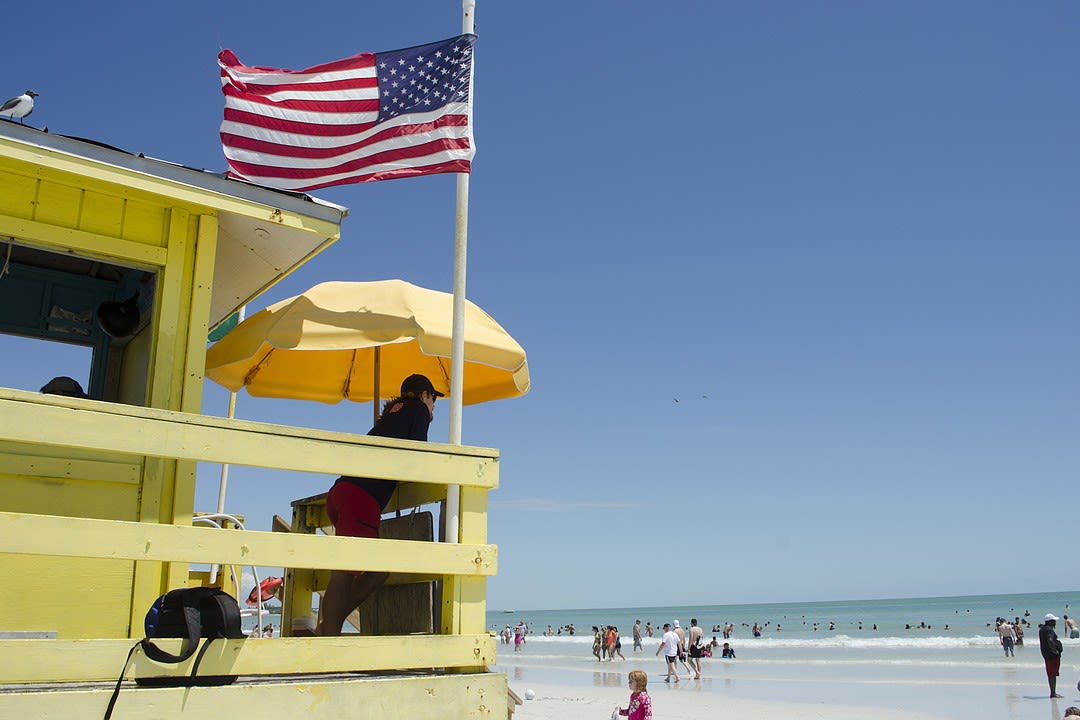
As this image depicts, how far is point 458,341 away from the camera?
514cm

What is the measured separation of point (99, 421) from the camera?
3736mm

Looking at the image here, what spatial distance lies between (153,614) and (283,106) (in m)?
3.57

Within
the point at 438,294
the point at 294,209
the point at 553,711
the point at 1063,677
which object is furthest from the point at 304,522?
the point at 1063,677

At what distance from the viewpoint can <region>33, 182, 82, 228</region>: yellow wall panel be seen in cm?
502

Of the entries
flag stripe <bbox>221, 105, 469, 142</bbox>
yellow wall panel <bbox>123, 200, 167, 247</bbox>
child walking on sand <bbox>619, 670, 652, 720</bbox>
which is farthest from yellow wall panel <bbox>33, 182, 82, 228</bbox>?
child walking on sand <bbox>619, 670, 652, 720</bbox>

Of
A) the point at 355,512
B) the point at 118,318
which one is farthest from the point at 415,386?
the point at 118,318

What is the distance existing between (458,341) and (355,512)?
112 centimetres

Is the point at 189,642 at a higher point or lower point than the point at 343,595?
lower

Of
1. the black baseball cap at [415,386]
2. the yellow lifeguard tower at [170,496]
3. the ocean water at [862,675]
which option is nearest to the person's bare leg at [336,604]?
the yellow lifeguard tower at [170,496]

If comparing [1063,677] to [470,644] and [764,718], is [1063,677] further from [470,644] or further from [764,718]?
[470,644]

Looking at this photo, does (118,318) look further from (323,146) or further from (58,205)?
(323,146)

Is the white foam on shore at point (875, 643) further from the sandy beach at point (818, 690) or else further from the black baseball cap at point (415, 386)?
the black baseball cap at point (415, 386)

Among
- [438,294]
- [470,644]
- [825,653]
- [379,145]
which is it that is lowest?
[825,653]

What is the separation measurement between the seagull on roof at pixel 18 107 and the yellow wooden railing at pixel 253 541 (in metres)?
1.69
